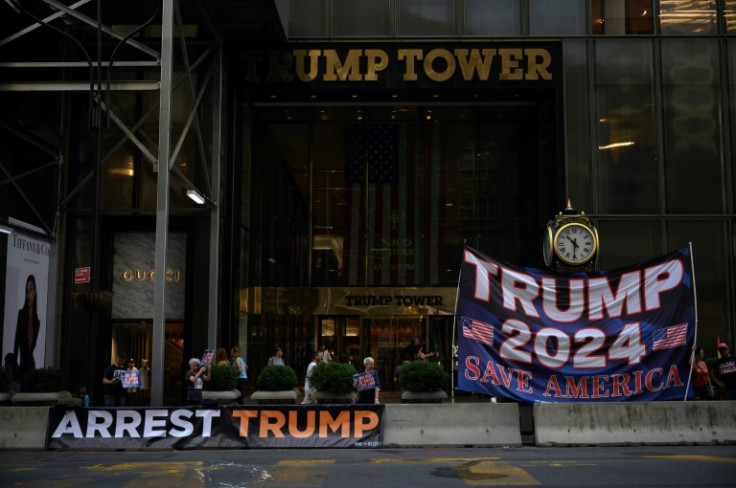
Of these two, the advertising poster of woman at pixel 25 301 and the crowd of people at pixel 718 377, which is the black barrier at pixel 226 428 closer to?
the crowd of people at pixel 718 377

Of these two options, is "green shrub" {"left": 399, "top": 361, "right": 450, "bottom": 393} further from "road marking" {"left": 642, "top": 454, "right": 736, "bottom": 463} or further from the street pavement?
"road marking" {"left": 642, "top": 454, "right": 736, "bottom": 463}

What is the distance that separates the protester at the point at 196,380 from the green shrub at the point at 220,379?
0.19m

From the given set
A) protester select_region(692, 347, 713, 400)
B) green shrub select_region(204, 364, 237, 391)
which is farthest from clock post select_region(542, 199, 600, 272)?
green shrub select_region(204, 364, 237, 391)

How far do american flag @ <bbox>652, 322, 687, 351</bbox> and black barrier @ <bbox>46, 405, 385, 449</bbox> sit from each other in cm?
527

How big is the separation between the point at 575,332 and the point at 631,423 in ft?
6.13

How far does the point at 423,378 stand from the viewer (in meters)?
16.3

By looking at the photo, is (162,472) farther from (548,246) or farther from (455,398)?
(455,398)

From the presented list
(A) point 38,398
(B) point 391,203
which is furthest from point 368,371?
(B) point 391,203

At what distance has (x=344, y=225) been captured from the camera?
27328 millimetres

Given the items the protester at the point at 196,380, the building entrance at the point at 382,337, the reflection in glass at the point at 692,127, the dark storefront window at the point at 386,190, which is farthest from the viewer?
the building entrance at the point at 382,337

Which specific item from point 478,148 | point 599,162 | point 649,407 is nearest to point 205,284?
point 478,148

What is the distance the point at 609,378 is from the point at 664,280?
2.12 meters

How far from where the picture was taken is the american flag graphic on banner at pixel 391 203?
88.8 feet

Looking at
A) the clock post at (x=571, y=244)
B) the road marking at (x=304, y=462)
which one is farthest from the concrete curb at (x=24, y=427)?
the clock post at (x=571, y=244)
